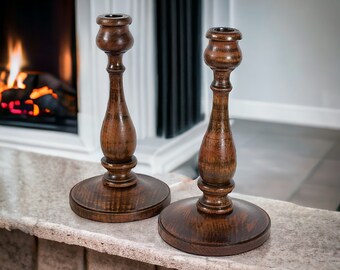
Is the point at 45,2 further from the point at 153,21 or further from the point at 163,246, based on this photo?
the point at 163,246

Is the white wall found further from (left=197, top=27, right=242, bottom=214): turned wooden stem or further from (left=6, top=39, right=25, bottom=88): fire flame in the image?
(left=197, top=27, right=242, bottom=214): turned wooden stem

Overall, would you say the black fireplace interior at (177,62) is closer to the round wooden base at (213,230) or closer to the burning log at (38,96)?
the burning log at (38,96)

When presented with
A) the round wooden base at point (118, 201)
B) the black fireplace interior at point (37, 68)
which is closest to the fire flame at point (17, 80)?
the black fireplace interior at point (37, 68)

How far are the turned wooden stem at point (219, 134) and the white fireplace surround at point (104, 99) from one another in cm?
148

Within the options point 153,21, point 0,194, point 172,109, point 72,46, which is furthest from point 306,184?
point 0,194

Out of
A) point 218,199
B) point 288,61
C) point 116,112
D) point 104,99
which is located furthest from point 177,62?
point 218,199

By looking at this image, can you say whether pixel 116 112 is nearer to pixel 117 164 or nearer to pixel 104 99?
pixel 117 164

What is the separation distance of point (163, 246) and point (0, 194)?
35cm

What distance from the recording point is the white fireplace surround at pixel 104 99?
2385 mm

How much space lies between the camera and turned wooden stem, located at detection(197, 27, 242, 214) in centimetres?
87

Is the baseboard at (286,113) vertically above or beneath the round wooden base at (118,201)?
beneath

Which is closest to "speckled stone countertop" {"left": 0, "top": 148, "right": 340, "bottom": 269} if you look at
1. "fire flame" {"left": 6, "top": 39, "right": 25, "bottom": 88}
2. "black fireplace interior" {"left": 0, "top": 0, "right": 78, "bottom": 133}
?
"black fireplace interior" {"left": 0, "top": 0, "right": 78, "bottom": 133}

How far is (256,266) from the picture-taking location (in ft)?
2.91

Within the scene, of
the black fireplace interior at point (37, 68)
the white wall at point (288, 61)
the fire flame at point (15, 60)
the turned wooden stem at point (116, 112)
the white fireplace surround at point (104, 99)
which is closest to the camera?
the turned wooden stem at point (116, 112)
